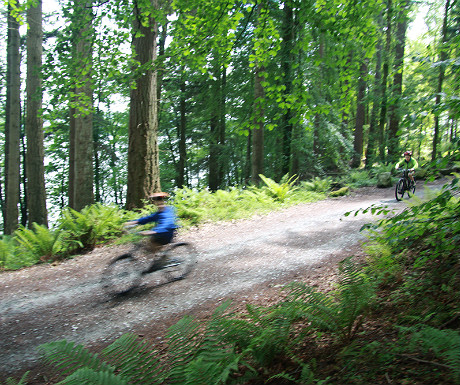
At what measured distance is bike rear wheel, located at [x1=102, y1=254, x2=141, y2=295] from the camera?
18.8ft

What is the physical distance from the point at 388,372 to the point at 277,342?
0.99m

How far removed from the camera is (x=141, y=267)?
6.35 meters

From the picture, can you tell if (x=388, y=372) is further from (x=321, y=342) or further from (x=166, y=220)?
(x=166, y=220)

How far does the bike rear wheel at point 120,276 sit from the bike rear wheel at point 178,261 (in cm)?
59

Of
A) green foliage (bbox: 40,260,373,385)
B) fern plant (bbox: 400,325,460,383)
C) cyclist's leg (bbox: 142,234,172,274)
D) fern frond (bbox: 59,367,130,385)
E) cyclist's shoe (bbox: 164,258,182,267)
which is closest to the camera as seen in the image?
fern plant (bbox: 400,325,460,383)

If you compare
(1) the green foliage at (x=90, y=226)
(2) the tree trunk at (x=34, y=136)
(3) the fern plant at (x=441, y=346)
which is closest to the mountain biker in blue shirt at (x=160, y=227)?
(1) the green foliage at (x=90, y=226)

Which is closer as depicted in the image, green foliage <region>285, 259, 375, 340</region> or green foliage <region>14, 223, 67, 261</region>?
green foliage <region>285, 259, 375, 340</region>

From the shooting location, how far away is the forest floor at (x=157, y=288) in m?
4.46

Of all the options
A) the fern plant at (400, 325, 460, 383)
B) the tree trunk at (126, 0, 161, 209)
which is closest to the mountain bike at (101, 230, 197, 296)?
the tree trunk at (126, 0, 161, 209)

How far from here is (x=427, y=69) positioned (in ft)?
10.4

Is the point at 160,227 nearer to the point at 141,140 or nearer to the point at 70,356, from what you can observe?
the point at 70,356

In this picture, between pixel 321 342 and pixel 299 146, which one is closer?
pixel 321 342

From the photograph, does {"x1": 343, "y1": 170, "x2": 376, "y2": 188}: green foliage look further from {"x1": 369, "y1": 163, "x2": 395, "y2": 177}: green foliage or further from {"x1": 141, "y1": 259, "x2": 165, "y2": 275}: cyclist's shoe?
{"x1": 141, "y1": 259, "x2": 165, "y2": 275}: cyclist's shoe

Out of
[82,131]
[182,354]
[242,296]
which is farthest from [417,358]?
[82,131]
